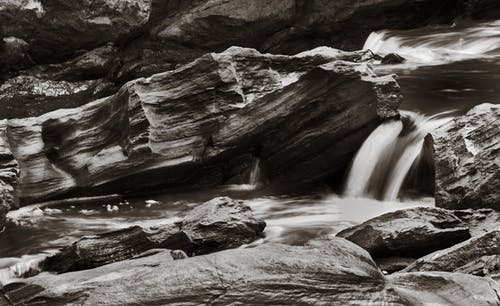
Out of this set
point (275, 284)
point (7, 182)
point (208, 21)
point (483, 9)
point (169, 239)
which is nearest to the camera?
point (275, 284)

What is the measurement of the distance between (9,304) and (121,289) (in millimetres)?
1314

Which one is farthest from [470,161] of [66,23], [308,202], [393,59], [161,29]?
[66,23]

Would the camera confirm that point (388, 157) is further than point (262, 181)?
No

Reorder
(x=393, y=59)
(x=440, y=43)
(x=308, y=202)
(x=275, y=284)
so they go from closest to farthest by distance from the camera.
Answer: (x=275, y=284), (x=308, y=202), (x=393, y=59), (x=440, y=43)

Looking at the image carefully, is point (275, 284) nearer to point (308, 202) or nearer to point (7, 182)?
point (308, 202)

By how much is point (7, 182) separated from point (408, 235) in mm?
5490

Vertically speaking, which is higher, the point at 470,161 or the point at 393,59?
the point at 393,59

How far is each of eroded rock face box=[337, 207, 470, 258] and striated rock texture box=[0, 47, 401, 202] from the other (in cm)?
362

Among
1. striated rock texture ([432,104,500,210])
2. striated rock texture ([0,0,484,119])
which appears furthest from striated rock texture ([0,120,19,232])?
striated rock texture ([0,0,484,119])

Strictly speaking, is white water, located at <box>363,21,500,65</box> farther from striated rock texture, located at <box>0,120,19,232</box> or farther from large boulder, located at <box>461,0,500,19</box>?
striated rock texture, located at <box>0,120,19,232</box>

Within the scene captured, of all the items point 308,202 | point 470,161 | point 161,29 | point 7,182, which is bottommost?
point 308,202

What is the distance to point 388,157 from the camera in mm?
10320

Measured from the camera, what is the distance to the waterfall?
393 inches

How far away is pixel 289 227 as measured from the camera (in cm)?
889
